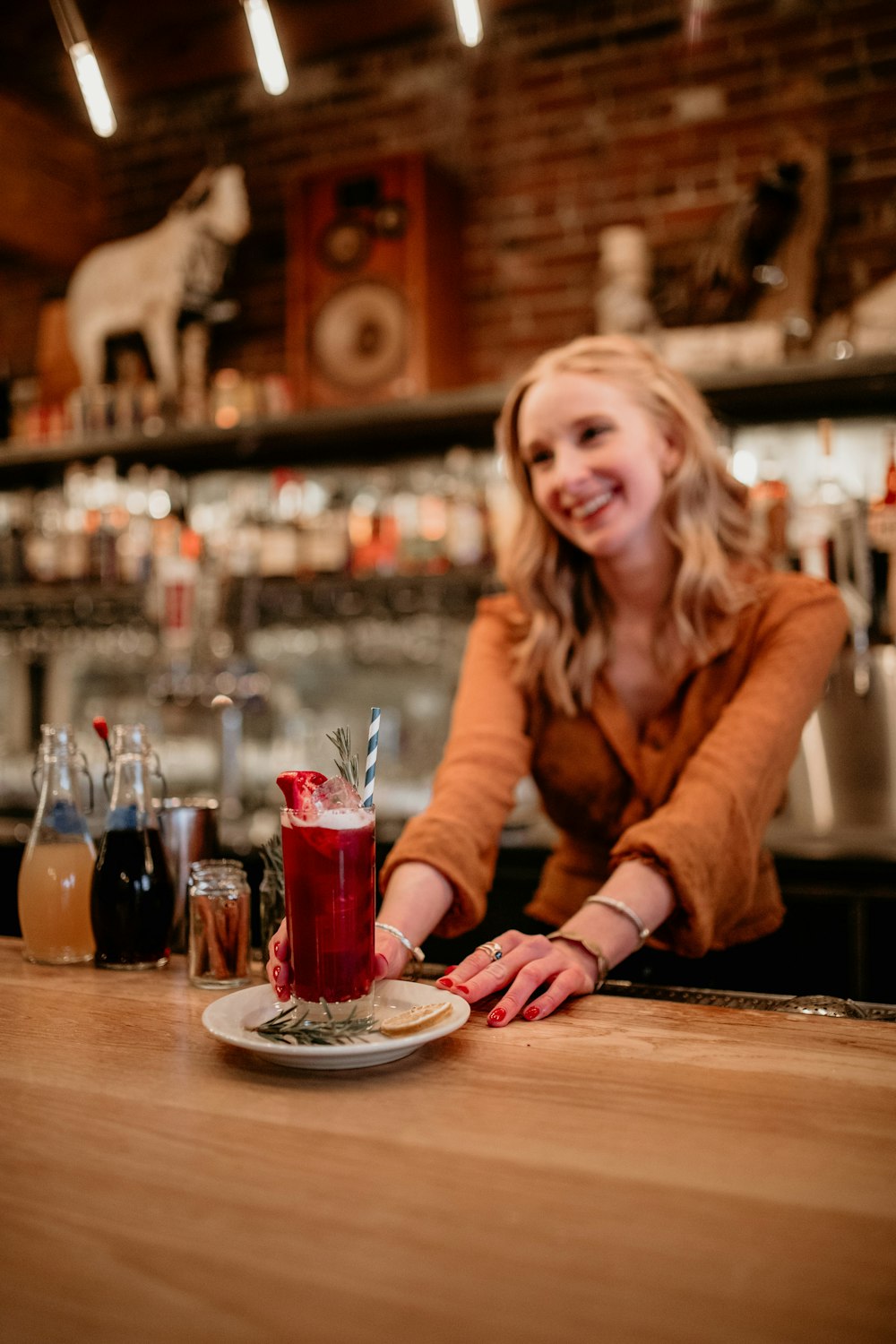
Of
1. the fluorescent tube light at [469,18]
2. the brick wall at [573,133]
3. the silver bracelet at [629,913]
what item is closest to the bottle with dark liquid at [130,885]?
the silver bracelet at [629,913]

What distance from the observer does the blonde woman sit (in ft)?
4.50

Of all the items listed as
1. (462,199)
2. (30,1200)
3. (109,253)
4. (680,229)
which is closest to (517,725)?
(30,1200)

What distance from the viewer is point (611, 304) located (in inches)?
121

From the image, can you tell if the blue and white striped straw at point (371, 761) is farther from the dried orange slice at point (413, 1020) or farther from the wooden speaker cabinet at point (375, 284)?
the wooden speaker cabinet at point (375, 284)

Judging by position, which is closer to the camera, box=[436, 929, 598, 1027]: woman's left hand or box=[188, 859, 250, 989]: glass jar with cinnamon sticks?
box=[436, 929, 598, 1027]: woman's left hand

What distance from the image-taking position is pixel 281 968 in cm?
97

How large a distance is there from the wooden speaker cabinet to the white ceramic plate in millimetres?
2508

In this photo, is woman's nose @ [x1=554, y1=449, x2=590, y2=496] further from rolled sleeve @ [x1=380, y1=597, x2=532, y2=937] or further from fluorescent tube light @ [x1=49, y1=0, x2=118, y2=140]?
fluorescent tube light @ [x1=49, y1=0, x2=118, y2=140]

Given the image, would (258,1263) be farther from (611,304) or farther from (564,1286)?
(611,304)

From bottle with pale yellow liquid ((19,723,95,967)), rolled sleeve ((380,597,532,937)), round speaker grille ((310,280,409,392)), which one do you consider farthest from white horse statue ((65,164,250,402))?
bottle with pale yellow liquid ((19,723,95,967))

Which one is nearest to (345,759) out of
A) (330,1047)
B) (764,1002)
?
(330,1047)

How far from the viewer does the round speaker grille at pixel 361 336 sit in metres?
3.33

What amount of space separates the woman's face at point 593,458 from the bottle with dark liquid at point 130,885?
2.52 feet

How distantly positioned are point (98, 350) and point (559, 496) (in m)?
2.58
